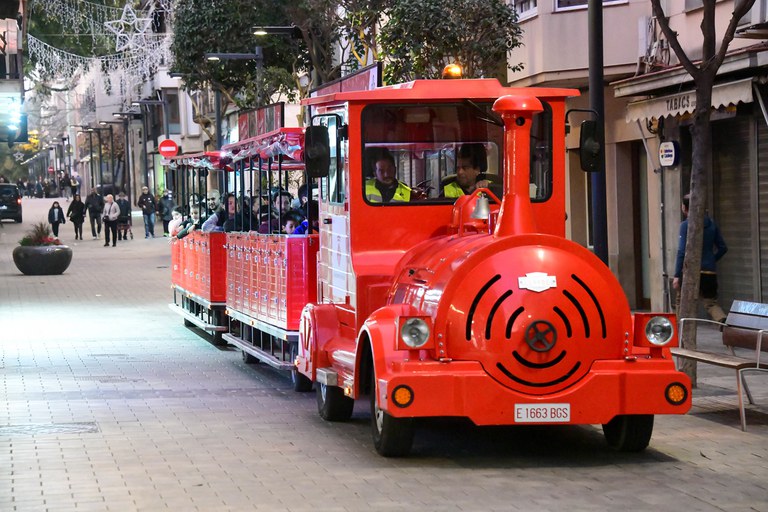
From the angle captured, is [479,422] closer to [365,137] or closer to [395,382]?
[395,382]

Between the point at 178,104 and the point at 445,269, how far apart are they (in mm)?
64807

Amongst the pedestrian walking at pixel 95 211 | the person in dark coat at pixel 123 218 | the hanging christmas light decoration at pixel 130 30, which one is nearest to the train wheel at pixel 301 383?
the hanging christmas light decoration at pixel 130 30

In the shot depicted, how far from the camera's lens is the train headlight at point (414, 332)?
932 cm

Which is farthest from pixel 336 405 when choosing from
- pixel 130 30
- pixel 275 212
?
pixel 130 30

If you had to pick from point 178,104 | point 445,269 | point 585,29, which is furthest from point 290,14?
point 178,104

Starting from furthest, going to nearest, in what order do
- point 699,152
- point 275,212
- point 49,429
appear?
1. point 275,212
2. point 699,152
3. point 49,429

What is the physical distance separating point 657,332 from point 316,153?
9.29 ft

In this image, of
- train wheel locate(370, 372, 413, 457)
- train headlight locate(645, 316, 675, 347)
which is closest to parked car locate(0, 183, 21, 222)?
train wheel locate(370, 372, 413, 457)

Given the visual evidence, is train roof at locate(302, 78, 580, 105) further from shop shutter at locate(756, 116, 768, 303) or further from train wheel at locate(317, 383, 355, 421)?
shop shutter at locate(756, 116, 768, 303)

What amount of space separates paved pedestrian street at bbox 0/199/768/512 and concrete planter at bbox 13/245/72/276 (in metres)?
17.8

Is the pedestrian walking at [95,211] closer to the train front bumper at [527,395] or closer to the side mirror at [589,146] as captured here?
the side mirror at [589,146]

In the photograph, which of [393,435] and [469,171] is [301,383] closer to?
[469,171]

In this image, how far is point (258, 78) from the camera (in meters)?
34.3

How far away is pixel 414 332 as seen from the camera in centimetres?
934
